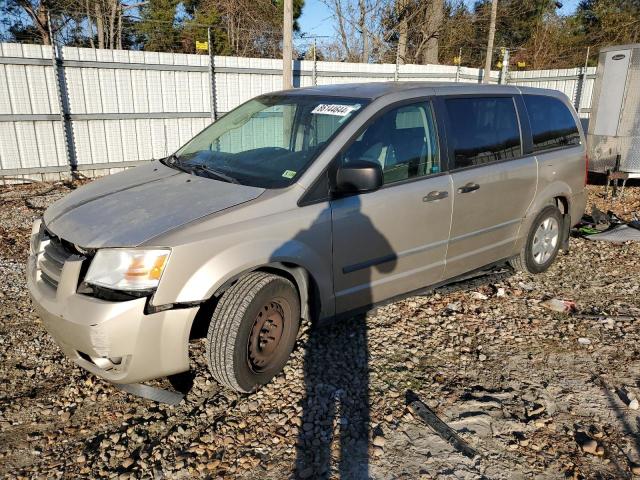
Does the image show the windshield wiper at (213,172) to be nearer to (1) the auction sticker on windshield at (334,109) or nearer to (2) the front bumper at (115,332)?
(1) the auction sticker on windshield at (334,109)

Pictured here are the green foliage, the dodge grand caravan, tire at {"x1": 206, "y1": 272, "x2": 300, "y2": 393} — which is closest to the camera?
the dodge grand caravan

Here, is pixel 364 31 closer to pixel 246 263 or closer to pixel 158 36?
pixel 158 36

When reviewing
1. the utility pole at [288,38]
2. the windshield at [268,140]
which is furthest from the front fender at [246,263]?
the utility pole at [288,38]

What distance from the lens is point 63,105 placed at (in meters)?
9.16

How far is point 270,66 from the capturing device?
1130 cm

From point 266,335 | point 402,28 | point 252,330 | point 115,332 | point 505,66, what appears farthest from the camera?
point 402,28

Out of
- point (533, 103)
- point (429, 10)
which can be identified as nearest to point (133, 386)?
point (533, 103)

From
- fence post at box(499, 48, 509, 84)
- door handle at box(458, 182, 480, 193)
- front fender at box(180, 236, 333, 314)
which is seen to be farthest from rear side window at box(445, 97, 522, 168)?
fence post at box(499, 48, 509, 84)

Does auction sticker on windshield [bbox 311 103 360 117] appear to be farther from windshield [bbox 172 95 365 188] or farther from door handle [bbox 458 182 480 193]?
door handle [bbox 458 182 480 193]

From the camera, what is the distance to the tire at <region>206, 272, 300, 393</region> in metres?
2.86

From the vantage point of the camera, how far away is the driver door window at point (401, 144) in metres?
3.43

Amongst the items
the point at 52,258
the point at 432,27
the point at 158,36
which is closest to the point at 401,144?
the point at 52,258

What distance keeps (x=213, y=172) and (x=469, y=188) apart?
1967mm

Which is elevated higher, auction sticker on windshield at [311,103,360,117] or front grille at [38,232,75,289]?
auction sticker on windshield at [311,103,360,117]
